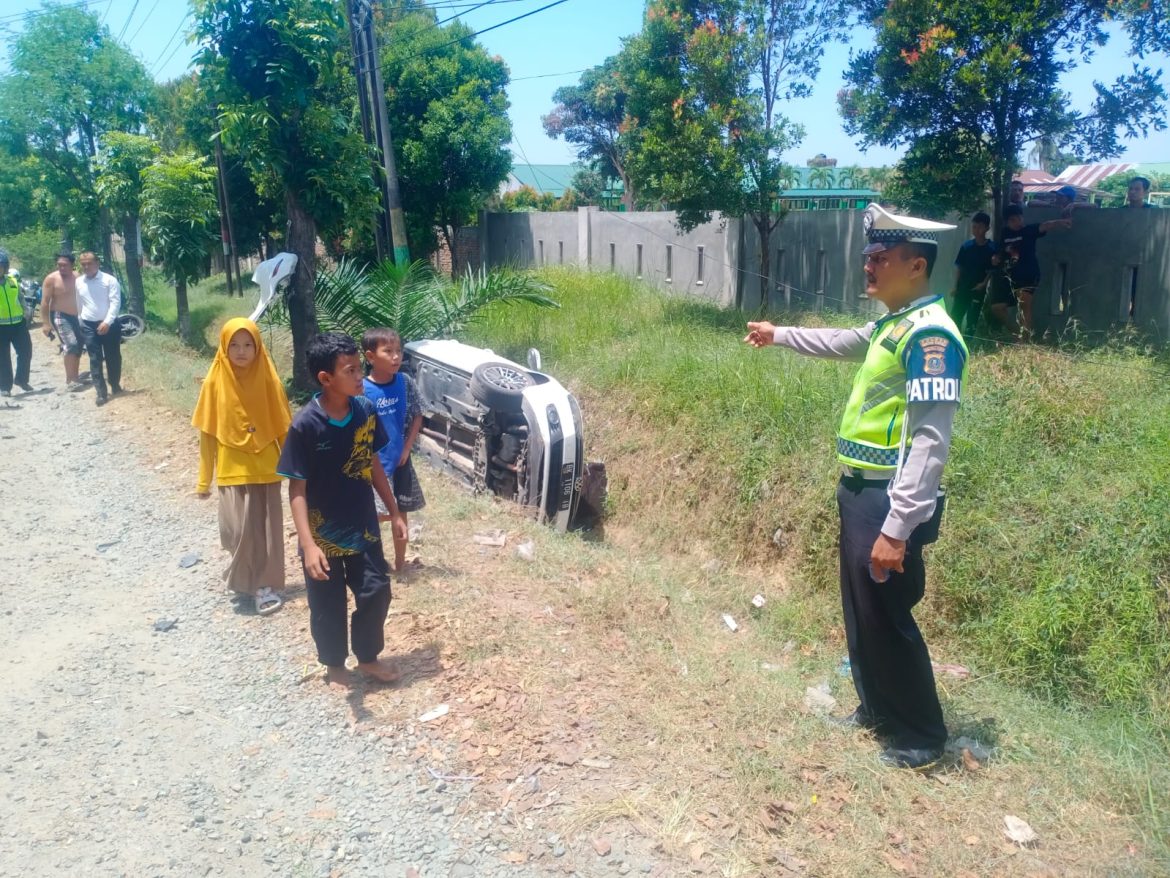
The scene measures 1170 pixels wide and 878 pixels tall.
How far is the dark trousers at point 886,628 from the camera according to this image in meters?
3.53

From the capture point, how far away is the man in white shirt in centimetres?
1062

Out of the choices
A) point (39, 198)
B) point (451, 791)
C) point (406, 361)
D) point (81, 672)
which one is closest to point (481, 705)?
point (451, 791)

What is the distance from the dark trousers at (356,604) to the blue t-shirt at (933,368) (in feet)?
7.57

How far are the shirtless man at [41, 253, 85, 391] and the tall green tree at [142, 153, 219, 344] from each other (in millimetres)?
5124

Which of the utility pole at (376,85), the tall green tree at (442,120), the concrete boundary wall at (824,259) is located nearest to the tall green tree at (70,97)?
the tall green tree at (442,120)

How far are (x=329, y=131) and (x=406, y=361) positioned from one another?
3063mm

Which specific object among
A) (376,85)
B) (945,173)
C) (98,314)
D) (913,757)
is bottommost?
(913,757)

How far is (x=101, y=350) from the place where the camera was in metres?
11.1

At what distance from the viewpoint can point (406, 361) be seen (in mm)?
9047

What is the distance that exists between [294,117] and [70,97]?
11161mm

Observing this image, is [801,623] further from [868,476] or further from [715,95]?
[715,95]

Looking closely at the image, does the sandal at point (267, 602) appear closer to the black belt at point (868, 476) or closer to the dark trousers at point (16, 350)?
the black belt at point (868, 476)

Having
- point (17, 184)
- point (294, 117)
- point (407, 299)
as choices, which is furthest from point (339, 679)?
point (17, 184)

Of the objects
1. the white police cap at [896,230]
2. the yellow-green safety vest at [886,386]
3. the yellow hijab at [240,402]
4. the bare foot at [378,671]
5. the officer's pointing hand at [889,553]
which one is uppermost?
the white police cap at [896,230]
